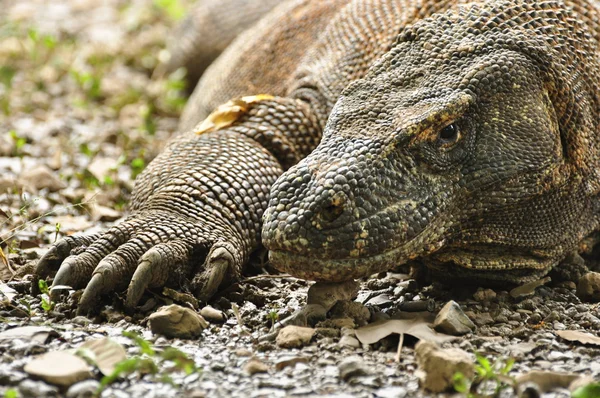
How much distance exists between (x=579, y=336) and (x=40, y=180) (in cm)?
358

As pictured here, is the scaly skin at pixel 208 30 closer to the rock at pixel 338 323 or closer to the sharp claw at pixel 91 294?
the sharp claw at pixel 91 294

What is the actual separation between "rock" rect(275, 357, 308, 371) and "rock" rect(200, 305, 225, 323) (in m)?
0.55

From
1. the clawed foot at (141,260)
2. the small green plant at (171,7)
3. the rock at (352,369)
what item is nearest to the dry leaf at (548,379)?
the rock at (352,369)

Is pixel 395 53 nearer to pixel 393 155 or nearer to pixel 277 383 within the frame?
pixel 393 155

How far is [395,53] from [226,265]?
1231 mm

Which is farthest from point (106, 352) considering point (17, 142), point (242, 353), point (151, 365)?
point (17, 142)

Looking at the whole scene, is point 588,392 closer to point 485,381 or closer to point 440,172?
point 485,381

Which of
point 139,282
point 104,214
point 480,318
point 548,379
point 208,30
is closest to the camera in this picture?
point 548,379

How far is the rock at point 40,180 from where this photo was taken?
5.70m

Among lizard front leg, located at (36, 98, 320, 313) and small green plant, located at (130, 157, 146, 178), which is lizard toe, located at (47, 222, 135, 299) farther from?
small green plant, located at (130, 157, 146, 178)

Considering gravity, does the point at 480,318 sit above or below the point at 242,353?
below

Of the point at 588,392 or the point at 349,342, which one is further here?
the point at 349,342

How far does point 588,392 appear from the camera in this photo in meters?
2.86

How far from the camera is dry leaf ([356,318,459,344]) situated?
3.48 metres
